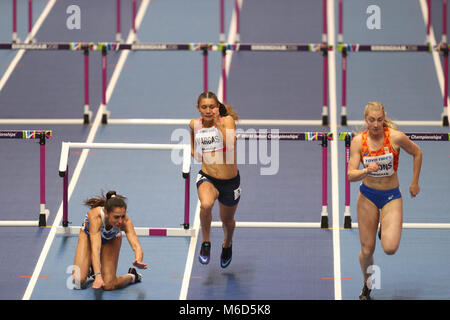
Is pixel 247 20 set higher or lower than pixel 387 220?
higher

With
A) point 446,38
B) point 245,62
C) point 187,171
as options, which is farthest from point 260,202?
point 446,38

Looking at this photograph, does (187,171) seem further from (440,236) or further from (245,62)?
(245,62)

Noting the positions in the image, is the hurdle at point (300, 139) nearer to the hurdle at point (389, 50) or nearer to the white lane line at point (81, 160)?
the white lane line at point (81, 160)

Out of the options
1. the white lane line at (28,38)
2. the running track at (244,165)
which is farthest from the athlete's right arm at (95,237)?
the white lane line at (28,38)

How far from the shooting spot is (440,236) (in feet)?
35.4

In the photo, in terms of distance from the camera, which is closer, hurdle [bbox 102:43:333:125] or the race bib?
the race bib

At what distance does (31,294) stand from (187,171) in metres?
2.00

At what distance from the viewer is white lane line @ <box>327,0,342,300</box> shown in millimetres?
10042

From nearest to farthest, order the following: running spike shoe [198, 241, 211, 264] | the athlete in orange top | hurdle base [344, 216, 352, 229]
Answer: the athlete in orange top → running spike shoe [198, 241, 211, 264] → hurdle base [344, 216, 352, 229]

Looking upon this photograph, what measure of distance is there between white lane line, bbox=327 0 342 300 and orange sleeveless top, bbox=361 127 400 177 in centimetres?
138

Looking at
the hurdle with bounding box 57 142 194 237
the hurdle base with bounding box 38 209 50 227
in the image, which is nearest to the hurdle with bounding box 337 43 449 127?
the hurdle with bounding box 57 142 194 237

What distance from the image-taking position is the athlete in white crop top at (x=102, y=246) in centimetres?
941

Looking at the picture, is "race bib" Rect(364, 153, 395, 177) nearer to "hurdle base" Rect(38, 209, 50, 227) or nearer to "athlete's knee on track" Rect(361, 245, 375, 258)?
"athlete's knee on track" Rect(361, 245, 375, 258)
